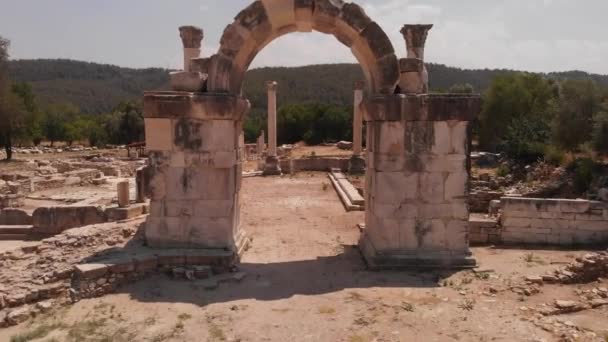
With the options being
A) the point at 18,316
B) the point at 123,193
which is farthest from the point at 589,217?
the point at 123,193

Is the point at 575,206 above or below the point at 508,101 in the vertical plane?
below

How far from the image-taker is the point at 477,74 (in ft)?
306

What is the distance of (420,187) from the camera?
701 cm

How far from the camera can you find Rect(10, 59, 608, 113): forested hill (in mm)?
78312

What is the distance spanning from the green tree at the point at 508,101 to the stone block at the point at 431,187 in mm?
24332

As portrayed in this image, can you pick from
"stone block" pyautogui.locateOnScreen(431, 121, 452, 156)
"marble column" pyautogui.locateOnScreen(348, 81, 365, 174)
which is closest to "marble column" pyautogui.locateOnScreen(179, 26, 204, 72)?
"stone block" pyautogui.locateOnScreen(431, 121, 452, 156)

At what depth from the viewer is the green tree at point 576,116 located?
20.5m

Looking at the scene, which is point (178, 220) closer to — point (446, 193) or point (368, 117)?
point (368, 117)

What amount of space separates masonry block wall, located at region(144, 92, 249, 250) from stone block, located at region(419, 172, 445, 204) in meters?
2.92

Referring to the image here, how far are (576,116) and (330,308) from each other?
64.7ft

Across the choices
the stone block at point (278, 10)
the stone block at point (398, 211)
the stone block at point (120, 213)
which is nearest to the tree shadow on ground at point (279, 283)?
the stone block at point (398, 211)

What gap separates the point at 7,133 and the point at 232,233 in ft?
106

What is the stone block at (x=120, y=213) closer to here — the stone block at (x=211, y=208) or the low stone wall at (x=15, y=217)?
the low stone wall at (x=15, y=217)

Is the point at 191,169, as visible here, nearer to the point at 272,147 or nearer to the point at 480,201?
the point at 480,201
